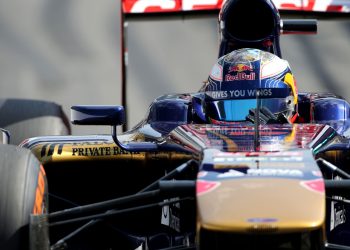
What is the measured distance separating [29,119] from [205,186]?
4159 mm

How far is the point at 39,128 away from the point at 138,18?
341 cm

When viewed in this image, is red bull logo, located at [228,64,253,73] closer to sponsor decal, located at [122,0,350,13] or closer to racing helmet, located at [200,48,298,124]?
racing helmet, located at [200,48,298,124]

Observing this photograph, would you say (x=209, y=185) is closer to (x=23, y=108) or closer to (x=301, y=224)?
(x=301, y=224)

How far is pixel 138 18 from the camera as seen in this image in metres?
11.3

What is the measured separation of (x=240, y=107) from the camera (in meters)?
6.13

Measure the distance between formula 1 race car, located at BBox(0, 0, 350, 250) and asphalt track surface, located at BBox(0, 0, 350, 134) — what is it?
12.6ft

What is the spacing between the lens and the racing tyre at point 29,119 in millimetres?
8211

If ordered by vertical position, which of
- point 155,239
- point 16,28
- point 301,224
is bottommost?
point 155,239

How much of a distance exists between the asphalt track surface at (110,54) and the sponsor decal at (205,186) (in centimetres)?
666

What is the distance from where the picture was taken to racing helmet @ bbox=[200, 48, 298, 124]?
613 cm

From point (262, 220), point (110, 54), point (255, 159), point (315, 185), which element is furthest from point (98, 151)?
point (110, 54)

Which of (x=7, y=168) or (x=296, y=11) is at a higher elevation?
(x=296, y=11)

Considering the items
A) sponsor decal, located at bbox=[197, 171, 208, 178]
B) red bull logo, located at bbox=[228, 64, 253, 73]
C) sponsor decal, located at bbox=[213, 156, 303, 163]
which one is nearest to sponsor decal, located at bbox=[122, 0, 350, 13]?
red bull logo, located at bbox=[228, 64, 253, 73]

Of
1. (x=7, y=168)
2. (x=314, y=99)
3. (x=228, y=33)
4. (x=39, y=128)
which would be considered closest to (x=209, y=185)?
(x=7, y=168)
